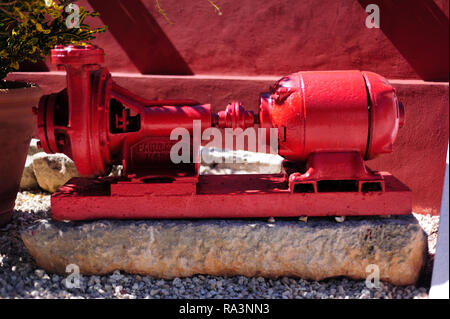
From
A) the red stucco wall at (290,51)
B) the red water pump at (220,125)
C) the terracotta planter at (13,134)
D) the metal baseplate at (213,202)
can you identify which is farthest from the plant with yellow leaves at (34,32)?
the metal baseplate at (213,202)

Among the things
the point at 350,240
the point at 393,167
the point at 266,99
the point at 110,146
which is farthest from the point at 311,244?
the point at 393,167

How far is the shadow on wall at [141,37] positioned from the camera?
141 inches

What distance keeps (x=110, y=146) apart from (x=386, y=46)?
7.14 ft

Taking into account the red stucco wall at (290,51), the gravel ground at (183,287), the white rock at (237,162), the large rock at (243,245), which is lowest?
the gravel ground at (183,287)

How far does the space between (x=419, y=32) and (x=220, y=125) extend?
5.81 feet

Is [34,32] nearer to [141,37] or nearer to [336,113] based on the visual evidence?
[141,37]

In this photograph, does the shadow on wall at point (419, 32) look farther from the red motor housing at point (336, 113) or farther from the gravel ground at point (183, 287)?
the gravel ground at point (183, 287)

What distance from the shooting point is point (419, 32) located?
3.26 m

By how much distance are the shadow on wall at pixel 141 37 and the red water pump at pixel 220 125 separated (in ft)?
3.91

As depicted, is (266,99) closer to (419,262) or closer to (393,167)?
A: (419,262)

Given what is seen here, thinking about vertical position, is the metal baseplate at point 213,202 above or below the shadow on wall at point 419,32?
below

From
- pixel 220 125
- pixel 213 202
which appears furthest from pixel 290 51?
pixel 213 202

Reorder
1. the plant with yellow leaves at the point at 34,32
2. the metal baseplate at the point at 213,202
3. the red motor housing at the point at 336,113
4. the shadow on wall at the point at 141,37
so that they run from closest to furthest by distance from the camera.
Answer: the red motor housing at the point at 336,113, the metal baseplate at the point at 213,202, the plant with yellow leaves at the point at 34,32, the shadow on wall at the point at 141,37

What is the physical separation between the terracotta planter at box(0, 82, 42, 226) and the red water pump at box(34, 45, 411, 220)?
0.52 metres
